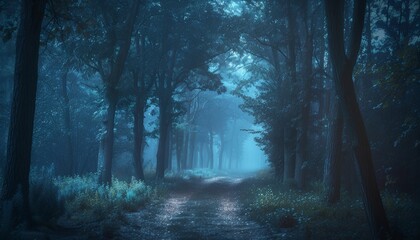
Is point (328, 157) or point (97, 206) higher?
point (328, 157)

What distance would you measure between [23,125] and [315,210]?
960 cm

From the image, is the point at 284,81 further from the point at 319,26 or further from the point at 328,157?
the point at 328,157

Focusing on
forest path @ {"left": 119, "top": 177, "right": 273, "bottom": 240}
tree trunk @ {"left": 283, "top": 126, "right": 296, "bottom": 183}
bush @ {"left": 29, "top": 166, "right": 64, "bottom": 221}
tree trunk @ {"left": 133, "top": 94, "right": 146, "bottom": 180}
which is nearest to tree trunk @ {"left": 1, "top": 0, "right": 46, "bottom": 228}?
bush @ {"left": 29, "top": 166, "right": 64, "bottom": 221}

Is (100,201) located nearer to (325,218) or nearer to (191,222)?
(191,222)

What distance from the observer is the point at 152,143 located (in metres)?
66.1

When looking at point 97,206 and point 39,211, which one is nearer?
point 39,211

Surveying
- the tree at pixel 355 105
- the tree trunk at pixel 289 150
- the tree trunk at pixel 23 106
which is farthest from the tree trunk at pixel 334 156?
the tree trunk at pixel 23 106

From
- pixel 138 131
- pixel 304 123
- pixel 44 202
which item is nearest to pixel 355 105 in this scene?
pixel 44 202

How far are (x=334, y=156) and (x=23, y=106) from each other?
452 inches

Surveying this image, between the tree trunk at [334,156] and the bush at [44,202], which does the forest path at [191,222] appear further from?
the tree trunk at [334,156]

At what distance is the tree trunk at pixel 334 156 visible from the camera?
13266 millimetres

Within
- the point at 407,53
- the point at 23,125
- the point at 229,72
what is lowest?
the point at 23,125

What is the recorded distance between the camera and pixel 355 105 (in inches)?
317

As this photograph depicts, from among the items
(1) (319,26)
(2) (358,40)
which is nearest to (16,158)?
(2) (358,40)
